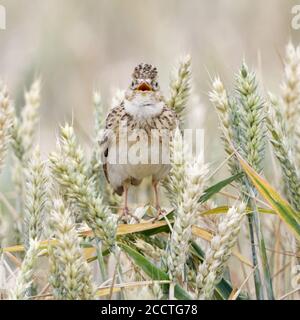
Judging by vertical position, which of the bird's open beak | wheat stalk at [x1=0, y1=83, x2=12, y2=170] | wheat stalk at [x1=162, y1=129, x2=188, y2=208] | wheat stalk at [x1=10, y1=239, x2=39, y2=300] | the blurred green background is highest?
the blurred green background

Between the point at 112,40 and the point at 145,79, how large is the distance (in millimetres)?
1933

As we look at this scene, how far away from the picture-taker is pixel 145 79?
12.1 ft

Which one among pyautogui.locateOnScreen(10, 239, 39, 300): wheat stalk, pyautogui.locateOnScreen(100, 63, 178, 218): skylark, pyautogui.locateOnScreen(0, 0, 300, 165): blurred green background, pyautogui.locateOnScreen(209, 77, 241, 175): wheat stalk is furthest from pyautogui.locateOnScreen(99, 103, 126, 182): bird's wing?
pyautogui.locateOnScreen(10, 239, 39, 300): wheat stalk

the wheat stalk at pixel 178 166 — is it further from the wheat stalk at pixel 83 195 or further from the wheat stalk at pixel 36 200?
the wheat stalk at pixel 36 200

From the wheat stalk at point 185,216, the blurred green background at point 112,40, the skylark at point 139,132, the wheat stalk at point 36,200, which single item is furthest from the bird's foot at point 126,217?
the blurred green background at point 112,40

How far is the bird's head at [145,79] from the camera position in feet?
12.1

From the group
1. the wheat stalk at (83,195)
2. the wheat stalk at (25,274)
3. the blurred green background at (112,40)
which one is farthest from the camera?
the blurred green background at (112,40)

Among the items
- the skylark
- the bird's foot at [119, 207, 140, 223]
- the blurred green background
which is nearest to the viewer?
the bird's foot at [119, 207, 140, 223]

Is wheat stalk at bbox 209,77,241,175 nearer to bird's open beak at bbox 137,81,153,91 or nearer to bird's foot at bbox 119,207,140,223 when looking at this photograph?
bird's foot at bbox 119,207,140,223

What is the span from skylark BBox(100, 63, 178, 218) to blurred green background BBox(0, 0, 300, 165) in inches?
52.2

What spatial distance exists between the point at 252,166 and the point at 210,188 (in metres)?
0.19

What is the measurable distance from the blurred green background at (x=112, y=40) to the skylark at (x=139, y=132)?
1.33 metres

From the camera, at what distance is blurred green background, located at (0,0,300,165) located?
210 inches
